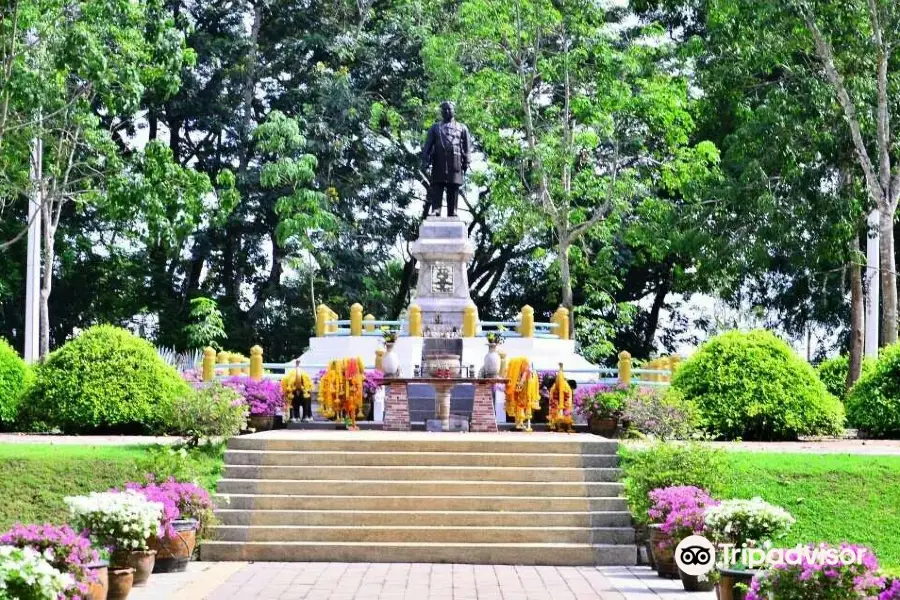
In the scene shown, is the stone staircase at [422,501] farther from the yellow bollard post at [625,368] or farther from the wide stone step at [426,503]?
the yellow bollard post at [625,368]

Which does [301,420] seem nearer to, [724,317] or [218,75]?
[218,75]

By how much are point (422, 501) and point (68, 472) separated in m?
4.16

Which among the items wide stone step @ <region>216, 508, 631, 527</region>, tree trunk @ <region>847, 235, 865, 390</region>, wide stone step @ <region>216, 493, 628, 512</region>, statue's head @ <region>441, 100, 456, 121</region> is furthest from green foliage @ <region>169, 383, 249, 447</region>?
tree trunk @ <region>847, 235, 865, 390</region>

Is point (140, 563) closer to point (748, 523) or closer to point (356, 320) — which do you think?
point (748, 523)

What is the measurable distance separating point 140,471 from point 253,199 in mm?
25243

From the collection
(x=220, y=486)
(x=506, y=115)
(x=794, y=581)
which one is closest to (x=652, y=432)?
(x=220, y=486)

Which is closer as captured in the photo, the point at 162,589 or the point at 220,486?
the point at 162,589

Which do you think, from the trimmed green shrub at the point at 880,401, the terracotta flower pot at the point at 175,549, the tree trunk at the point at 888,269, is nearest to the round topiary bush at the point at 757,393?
the trimmed green shrub at the point at 880,401

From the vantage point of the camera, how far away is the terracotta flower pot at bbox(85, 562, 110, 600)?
10.1 meters

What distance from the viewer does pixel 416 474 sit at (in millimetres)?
16047

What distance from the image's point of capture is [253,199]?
132ft

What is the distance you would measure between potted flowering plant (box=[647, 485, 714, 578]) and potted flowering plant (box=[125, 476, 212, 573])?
179 inches

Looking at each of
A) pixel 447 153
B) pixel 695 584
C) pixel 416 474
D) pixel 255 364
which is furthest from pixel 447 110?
pixel 695 584

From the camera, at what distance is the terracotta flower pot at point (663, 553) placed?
13.2 meters
